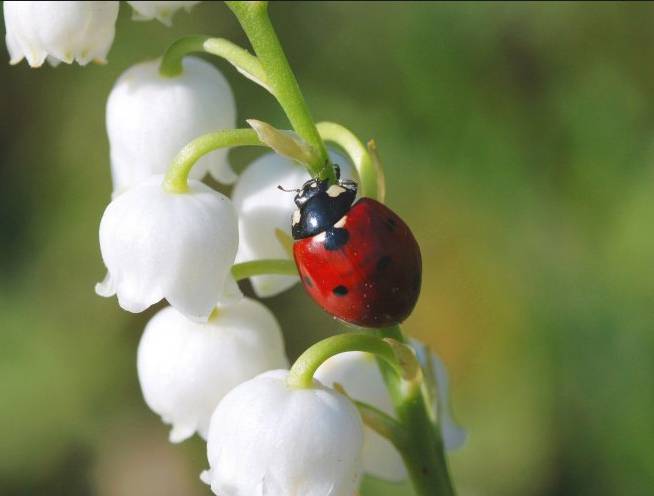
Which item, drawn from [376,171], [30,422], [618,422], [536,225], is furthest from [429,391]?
[30,422]

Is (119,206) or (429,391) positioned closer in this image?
(119,206)

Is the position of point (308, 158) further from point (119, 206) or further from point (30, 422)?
point (30, 422)

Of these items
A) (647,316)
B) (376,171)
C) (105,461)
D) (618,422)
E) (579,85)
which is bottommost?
(105,461)

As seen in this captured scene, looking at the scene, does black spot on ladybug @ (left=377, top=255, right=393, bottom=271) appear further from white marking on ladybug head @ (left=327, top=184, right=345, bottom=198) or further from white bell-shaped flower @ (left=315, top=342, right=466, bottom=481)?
white bell-shaped flower @ (left=315, top=342, right=466, bottom=481)

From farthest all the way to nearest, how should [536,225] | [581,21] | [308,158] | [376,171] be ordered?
[581,21], [536,225], [376,171], [308,158]

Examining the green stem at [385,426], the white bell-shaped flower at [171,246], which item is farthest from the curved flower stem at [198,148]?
the green stem at [385,426]

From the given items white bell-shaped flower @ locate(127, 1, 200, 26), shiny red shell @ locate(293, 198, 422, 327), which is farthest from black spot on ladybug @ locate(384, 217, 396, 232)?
white bell-shaped flower @ locate(127, 1, 200, 26)

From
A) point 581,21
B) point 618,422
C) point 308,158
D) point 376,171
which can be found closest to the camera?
point 308,158
